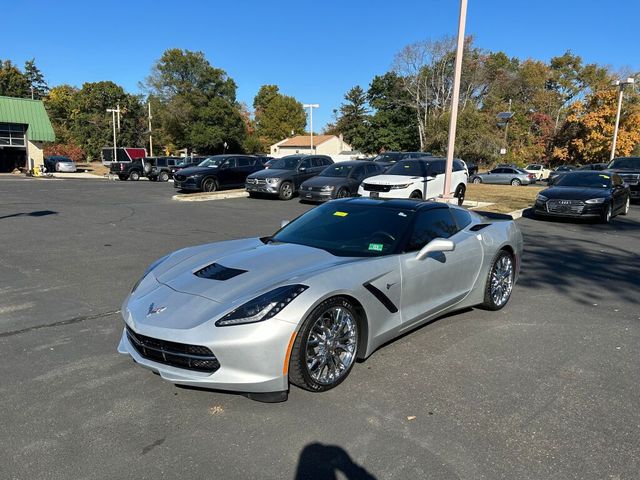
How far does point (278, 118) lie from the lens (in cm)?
10600

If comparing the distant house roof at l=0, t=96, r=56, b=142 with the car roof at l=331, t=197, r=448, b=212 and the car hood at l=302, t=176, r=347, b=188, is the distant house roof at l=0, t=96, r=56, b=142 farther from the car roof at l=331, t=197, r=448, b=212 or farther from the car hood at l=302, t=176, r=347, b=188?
the car roof at l=331, t=197, r=448, b=212

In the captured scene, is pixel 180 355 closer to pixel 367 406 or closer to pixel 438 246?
→ pixel 367 406

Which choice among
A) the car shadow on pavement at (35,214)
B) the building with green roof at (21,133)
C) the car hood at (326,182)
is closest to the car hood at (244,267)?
the car shadow on pavement at (35,214)

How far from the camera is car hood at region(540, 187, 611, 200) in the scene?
1296cm

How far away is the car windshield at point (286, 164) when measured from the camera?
1944 centimetres

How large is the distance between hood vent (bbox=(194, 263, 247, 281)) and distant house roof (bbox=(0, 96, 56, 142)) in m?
46.6

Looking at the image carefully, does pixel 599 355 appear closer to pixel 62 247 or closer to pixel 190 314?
pixel 190 314

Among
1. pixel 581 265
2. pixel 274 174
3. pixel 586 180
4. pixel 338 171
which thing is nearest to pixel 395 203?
pixel 581 265

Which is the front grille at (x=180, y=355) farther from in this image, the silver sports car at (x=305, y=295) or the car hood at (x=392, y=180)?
the car hood at (x=392, y=180)

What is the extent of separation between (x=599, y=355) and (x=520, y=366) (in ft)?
2.80

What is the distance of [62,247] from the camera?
8.61 meters

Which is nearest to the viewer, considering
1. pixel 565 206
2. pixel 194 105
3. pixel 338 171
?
pixel 565 206

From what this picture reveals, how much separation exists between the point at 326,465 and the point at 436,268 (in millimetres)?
2243

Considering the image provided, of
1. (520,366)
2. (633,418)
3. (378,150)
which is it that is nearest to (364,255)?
(520,366)
